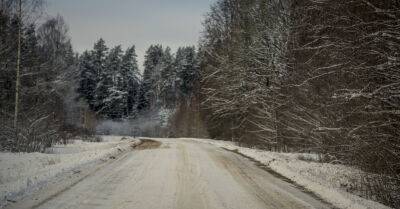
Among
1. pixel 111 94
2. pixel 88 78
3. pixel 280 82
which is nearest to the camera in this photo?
pixel 280 82

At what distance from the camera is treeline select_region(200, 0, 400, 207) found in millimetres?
9352

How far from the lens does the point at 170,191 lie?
9523 millimetres

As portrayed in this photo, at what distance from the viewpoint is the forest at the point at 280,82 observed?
9547 millimetres

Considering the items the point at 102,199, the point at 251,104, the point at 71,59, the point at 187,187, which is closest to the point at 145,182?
the point at 187,187

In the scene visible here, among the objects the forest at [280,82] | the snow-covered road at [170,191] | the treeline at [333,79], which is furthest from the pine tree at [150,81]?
the snow-covered road at [170,191]

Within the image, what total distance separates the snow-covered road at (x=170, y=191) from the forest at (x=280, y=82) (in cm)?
212

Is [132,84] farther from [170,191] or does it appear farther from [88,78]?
[170,191]

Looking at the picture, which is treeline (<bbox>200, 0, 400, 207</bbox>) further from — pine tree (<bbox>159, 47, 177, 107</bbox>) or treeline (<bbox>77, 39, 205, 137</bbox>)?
pine tree (<bbox>159, 47, 177, 107</bbox>)

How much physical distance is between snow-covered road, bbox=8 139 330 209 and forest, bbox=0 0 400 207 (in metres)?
2.12

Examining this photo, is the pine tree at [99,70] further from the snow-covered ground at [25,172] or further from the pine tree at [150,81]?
the snow-covered ground at [25,172]

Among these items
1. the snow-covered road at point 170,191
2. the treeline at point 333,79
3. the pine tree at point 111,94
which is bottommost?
the snow-covered road at point 170,191

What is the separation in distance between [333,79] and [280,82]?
12.1m

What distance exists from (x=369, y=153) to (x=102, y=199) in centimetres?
576

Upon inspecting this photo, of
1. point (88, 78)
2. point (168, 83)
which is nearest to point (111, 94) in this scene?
point (88, 78)
